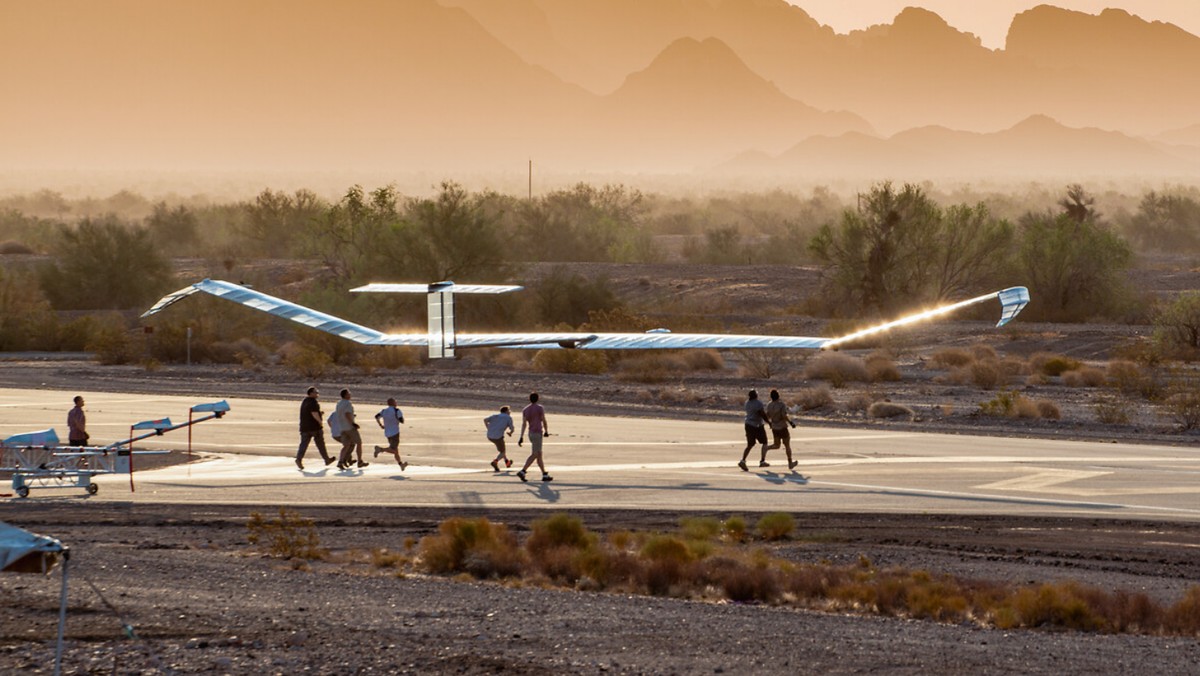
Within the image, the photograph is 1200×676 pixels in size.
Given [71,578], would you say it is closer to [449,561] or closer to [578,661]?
[449,561]

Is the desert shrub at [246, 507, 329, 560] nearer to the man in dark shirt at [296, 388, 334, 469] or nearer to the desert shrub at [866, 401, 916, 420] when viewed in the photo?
the man in dark shirt at [296, 388, 334, 469]

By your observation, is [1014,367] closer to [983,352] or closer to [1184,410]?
[983,352]

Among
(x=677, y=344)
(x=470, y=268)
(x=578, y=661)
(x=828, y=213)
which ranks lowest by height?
(x=578, y=661)

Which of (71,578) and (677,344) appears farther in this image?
(677,344)

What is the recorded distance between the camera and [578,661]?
15.3 meters

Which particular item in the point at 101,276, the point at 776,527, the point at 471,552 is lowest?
the point at 471,552

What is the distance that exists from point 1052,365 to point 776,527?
3282 centimetres

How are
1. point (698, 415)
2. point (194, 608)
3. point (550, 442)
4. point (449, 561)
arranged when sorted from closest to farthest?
point (194, 608) < point (449, 561) < point (550, 442) < point (698, 415)

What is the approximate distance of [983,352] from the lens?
55.8 m

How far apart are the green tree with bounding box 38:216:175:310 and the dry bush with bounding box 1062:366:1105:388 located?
48753mm

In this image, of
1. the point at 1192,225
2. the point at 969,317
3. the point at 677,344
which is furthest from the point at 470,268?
the point at 1192,225

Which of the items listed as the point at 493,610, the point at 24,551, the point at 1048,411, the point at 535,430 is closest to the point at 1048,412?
the point at 1048,411

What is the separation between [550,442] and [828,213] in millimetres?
131508

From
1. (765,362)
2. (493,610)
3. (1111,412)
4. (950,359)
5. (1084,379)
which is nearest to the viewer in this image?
(493,610)
